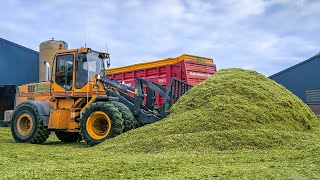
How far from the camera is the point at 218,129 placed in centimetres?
839

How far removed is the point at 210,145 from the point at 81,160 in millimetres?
2275

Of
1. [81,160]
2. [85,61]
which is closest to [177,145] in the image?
[81,160]

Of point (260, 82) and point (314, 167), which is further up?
point (260, 82)

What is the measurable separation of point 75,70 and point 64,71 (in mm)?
401

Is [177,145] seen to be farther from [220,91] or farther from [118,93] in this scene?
[118,93]

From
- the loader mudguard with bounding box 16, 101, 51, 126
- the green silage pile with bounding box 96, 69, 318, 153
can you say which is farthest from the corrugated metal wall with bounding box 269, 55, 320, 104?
the loader mudguard with bounding box 16, 101, 51, 126

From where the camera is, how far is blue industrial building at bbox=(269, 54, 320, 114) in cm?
2045

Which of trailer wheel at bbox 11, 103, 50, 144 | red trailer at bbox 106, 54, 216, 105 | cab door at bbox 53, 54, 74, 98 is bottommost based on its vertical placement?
trailer wheel at bbox 11, 103, 50, 144

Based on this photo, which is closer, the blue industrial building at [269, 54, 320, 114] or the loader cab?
the loader cab

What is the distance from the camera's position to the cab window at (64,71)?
11031mm

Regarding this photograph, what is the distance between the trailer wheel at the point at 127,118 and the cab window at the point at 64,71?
74.7 inches

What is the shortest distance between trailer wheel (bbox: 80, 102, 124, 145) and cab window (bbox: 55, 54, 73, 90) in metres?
1.39

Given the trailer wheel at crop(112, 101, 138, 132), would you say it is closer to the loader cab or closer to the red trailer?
the loader cab

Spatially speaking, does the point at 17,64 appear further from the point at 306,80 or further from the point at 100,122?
the point at 306,80
